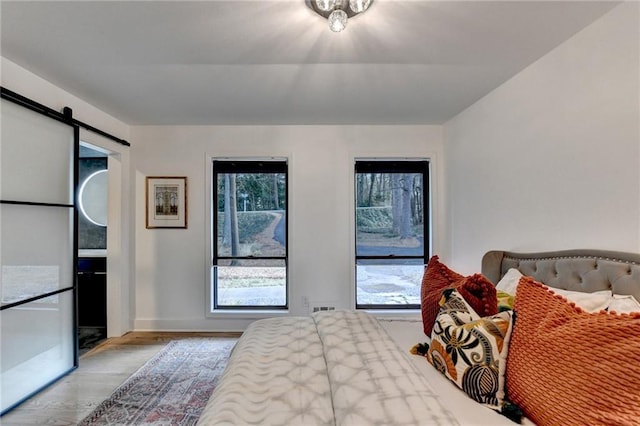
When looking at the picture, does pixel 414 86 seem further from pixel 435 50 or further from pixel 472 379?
pixel 472 379

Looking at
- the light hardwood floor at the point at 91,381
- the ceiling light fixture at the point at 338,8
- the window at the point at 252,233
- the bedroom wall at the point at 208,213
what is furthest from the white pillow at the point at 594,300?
the light hardwood floor at the point at 91,381

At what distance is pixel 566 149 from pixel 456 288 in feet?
3.64

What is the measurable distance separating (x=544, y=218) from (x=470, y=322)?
3.61ft

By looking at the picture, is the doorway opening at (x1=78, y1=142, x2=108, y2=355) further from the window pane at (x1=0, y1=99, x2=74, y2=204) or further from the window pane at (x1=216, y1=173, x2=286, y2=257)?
the window pane at (x1=216, y1=173, x2=286, y2=257)

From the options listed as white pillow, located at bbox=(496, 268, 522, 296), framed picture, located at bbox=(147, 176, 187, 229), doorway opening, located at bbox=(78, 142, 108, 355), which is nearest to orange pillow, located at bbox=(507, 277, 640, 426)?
white pillow, located at bbox=(496, 268, 522, 296)

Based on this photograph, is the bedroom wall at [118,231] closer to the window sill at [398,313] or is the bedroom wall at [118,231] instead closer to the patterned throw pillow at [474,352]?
the window sill at [398,313]

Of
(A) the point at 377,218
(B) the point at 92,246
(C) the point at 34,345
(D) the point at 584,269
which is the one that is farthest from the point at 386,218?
(B) the point at 92,246

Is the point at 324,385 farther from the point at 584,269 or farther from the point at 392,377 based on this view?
the point at 584,269

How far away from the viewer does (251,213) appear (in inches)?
135

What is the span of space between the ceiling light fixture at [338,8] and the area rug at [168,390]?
244cm

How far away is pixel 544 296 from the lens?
3.71 feet

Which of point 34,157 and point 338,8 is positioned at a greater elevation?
point 338,8

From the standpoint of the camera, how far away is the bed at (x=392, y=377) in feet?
2.90

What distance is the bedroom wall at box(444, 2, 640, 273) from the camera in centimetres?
138
